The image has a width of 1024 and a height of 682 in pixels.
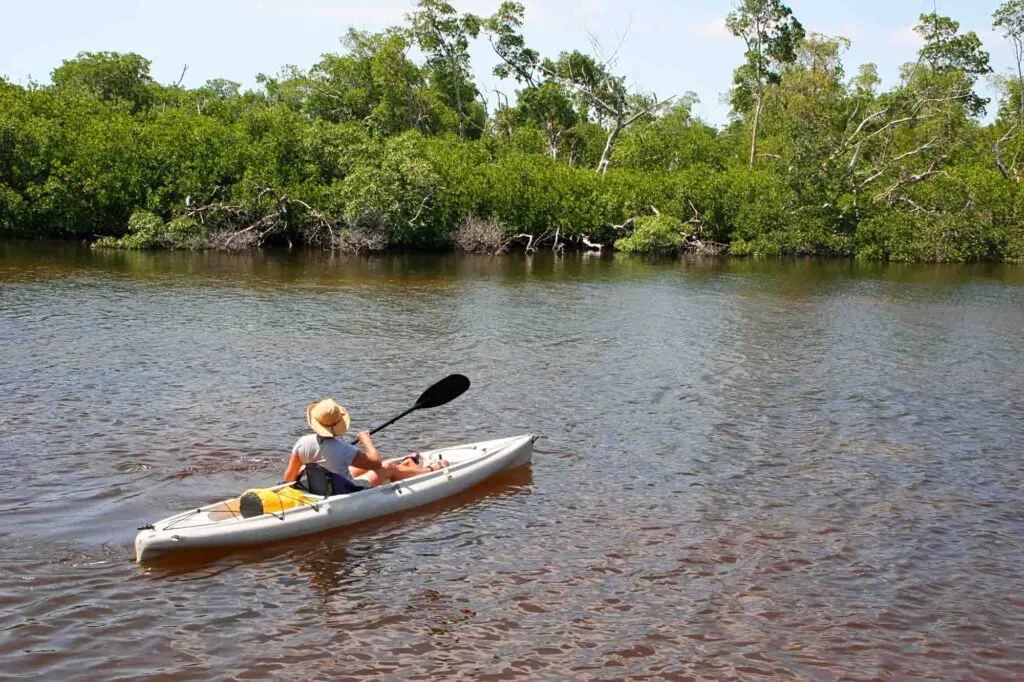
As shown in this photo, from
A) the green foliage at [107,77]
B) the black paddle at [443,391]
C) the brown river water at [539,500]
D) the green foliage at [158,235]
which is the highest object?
the green foliage at [107,77]

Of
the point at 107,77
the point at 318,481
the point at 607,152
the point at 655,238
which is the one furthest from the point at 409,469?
the point at 107,77

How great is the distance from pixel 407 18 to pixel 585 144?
43.2 ft

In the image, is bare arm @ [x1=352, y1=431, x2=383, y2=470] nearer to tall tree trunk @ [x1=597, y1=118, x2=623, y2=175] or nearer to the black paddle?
the black paddle

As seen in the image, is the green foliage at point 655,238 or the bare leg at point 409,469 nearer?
the bare leg at point 409,469

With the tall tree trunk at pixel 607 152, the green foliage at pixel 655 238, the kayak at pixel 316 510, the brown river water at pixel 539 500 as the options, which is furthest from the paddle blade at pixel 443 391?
the tall tree trunk at pixel 607 152

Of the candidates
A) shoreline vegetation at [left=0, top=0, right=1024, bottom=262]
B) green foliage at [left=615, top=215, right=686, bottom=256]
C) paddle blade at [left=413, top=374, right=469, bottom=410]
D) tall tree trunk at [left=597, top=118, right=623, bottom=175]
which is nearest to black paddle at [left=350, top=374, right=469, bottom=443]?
paddle blade at [left=413, top=374, right=469, bottom=410]

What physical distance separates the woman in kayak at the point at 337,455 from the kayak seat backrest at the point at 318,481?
64 mm

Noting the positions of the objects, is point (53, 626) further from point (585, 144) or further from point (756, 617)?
point (585, 144)

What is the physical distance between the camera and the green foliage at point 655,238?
44.8 m

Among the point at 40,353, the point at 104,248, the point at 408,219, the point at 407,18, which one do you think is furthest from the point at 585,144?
the point at 40,353

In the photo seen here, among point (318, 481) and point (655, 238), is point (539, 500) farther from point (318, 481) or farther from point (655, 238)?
point (655, 238)

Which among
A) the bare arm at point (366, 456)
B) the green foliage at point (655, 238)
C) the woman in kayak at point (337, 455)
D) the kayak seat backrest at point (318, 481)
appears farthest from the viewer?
the green foliage at point (655, 238)

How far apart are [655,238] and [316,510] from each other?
36670 mm

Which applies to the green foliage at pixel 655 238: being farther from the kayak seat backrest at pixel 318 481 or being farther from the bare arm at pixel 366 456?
the kayak seat backrest at pixel 318 481
